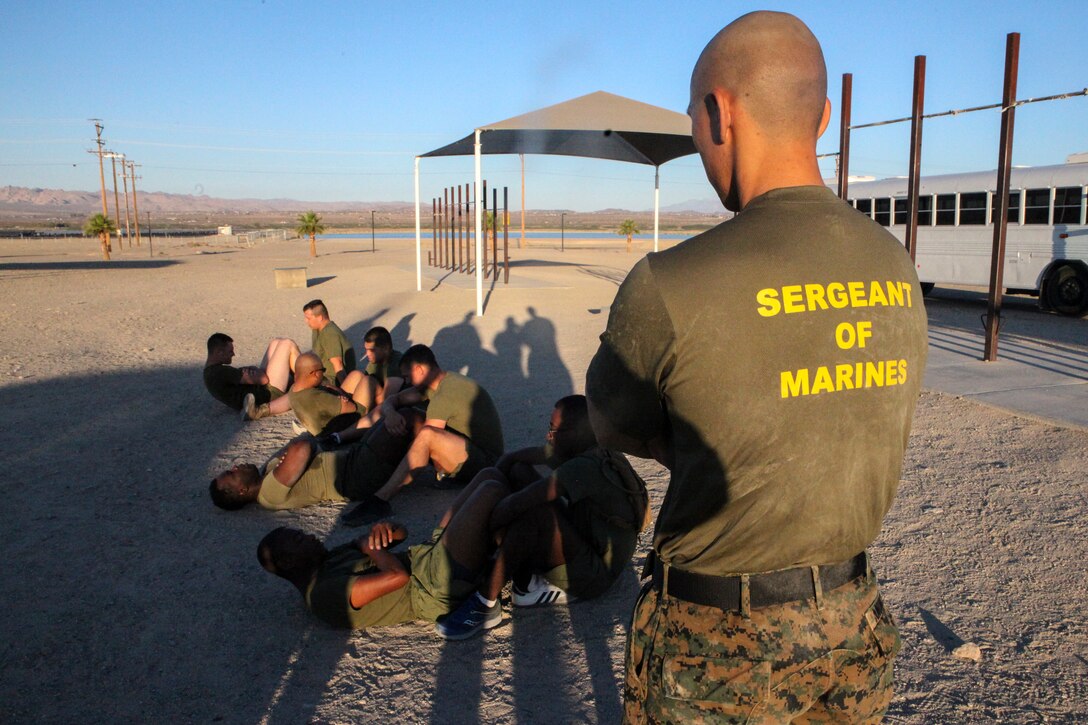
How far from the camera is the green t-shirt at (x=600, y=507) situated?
3809 mm

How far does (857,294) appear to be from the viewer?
142 centimetres

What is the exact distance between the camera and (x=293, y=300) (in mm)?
17953

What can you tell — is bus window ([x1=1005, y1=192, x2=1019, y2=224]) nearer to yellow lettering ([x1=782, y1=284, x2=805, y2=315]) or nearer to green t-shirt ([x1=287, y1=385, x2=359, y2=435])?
green t-shirt ([x1=287, y1=385, x2=359, y2=435])

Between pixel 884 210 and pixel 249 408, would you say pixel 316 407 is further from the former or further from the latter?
pixel 884 210

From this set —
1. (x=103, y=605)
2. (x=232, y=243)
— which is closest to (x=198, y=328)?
(x=103, y=605)

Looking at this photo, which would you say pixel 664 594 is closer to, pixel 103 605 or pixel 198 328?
pixel 103 605

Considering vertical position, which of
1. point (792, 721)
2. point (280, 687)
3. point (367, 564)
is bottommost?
point (280, 687)

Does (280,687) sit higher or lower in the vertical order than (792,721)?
lower

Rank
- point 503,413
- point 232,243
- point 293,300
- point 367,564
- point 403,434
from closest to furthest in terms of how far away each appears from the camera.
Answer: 1. point 367,564
2. point 403,434
3. point 503,413
4. point 293,300
5. point 232,243

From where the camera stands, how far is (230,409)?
804 centimetres

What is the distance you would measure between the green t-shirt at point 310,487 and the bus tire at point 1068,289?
13964 millimetres

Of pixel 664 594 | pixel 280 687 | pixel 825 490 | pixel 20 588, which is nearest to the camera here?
pixel 825 490

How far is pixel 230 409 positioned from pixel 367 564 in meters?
4.71

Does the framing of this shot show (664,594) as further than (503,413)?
No
